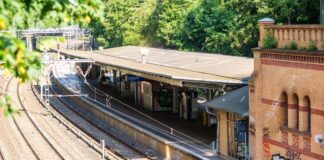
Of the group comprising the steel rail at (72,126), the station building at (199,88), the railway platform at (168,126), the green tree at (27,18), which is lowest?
the steel rail at (72,126)

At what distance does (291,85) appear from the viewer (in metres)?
16.7

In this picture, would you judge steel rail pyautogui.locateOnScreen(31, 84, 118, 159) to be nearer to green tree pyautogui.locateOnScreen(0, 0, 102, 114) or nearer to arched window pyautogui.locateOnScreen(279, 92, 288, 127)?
arched window pyautogui.locateOnScreen(279, 92, 288, 127)

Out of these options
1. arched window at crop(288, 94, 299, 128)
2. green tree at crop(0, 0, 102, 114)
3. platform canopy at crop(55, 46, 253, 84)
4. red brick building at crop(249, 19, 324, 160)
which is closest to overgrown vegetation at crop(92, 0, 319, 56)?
platform canopy at crop(55, 46, 253, 84)

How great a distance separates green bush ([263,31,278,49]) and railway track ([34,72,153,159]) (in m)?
7.51

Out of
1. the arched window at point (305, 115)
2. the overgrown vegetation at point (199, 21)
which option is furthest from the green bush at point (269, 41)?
the overgrown vegetation at point (199, 21)

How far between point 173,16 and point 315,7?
82.3 ft

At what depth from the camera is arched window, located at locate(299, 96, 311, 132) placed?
16125 mm

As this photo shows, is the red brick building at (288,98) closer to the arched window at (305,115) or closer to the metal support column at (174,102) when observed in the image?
the arched window at (305,115)

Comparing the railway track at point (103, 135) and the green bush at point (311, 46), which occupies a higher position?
the green bush at point (311, 46)

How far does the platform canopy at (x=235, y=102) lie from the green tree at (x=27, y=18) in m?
12.6

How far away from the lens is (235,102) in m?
20.4

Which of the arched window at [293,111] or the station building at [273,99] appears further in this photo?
the arched window at [293,111]

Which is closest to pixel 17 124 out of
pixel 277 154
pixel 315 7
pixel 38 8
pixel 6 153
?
pixel 6 153

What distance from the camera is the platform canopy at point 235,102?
19438mm
